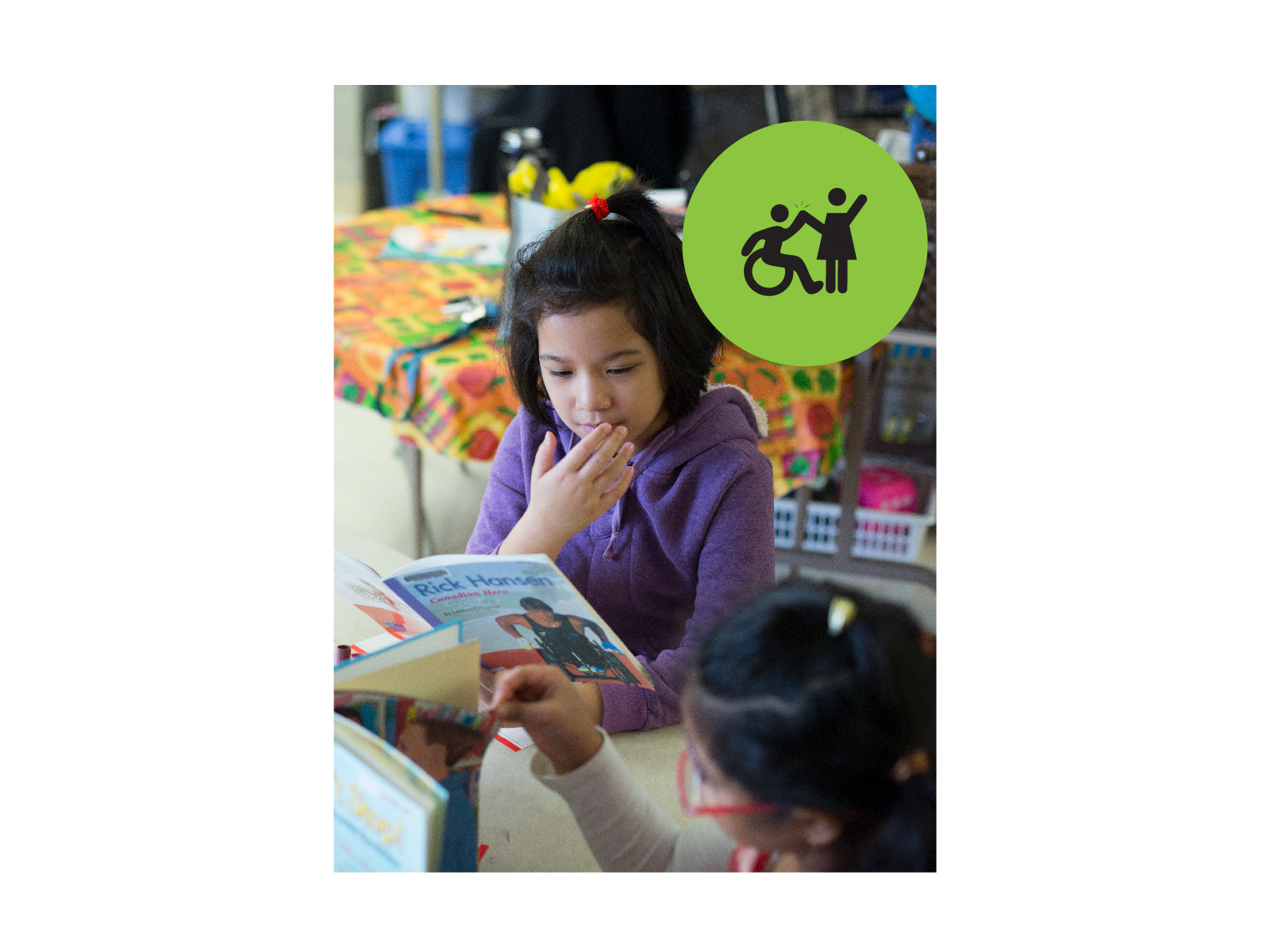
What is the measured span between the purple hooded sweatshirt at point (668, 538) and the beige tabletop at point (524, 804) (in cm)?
2

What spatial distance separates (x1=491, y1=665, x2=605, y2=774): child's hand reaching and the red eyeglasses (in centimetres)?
8

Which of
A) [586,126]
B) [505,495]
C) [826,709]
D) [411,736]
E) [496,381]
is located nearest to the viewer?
[826,709]

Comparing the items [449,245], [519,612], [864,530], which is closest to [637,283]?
[519,612]

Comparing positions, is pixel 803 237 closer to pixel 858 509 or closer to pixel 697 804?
pixel 697 804

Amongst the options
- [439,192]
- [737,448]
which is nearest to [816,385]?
[737,448]

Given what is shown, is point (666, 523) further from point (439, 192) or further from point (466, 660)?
point (439, 192)

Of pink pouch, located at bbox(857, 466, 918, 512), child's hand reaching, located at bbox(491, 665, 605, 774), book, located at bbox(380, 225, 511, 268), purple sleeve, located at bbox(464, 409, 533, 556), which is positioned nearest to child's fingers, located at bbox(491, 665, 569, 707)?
child's hand reaching, located at bbox(491, 665, 605, 774)

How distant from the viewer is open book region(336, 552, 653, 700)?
30.7 inches

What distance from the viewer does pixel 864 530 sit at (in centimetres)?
120

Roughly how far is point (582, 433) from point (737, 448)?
13 centimetres

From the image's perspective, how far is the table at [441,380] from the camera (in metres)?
0.98

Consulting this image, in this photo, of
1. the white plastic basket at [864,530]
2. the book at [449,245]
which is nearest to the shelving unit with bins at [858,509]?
the white plastic basket at [864,530]

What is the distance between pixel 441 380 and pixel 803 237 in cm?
56

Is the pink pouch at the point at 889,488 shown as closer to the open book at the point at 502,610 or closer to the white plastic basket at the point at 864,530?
the white plastic basket at the point at 864,530
